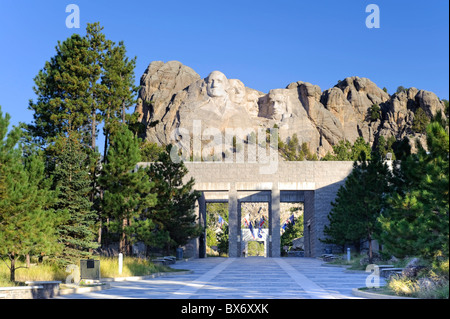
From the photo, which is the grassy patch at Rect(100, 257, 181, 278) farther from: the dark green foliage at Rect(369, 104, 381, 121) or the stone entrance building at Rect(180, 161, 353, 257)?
the dark green foliage at Rect(369, 104, 381, 121)

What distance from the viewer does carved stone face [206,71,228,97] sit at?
101125 millimetres

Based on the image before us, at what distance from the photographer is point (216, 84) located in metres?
102

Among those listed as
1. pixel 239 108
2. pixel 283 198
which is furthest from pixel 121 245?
pixel 239 108

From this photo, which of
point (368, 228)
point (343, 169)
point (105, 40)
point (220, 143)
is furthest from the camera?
point (220, 143)

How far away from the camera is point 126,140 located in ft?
79.0

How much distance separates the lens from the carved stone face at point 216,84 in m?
101

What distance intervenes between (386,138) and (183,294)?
94.0m

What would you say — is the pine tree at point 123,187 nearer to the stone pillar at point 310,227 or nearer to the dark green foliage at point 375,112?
the stone pillar at point 310,227

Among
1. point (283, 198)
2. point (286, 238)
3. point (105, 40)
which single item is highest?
point (105, 40)

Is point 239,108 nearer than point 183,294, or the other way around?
point 183,294

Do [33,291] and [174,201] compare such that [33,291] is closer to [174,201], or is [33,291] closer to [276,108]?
[174,201]

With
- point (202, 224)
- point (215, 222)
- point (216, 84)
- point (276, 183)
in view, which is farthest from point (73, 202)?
point (216, 84)

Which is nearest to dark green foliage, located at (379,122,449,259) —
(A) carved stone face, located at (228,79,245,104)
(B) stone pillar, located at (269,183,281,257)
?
(B) stone pillar, located at (269,183,281,257)
